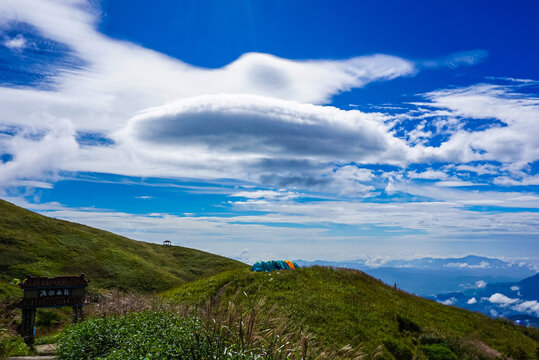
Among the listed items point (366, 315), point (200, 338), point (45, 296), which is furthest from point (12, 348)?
point (366, 315)

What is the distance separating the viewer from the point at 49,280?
20094 millimetres

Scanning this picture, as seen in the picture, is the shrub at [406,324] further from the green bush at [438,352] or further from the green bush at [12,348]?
the green bush at [12,348]

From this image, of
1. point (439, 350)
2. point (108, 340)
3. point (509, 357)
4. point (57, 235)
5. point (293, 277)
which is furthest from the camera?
point (57, 235)

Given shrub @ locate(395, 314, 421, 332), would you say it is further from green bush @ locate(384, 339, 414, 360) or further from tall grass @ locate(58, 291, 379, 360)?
tall grass @ locate(58, 291, 379, 360)

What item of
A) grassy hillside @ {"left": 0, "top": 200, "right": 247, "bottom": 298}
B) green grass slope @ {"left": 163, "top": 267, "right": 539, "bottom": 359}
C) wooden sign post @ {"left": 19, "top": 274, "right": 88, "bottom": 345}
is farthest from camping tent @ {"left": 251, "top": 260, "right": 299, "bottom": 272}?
wooden sign post @ {"left": 19, "top": 274, "right": 88, "bottom": 345}

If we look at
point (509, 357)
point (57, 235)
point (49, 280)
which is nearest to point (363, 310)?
point (509, 357)

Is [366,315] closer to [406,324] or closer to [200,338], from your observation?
[406,324]

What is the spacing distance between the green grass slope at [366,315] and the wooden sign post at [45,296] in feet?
20.3

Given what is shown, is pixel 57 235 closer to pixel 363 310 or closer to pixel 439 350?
pixel 363 310

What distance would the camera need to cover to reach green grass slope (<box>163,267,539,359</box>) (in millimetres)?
20562

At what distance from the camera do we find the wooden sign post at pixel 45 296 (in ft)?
62.2

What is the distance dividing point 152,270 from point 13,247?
19542 mm

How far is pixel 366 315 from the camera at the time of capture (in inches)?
921

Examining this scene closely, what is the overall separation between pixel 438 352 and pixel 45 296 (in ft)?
75.7
